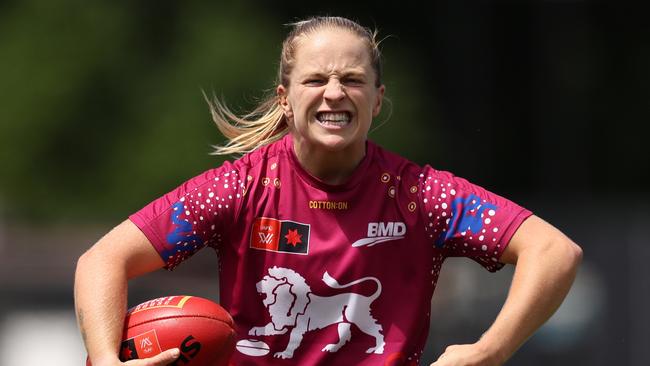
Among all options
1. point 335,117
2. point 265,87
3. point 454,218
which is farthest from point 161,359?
point 265,87

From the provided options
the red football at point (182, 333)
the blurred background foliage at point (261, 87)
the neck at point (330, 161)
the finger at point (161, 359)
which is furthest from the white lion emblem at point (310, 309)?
the blurred background foliage at point (261, 87)

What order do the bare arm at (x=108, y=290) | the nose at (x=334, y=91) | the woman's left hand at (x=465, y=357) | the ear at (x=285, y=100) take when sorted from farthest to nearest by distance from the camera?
1. the ear at (x=285, y=100)
2. the nose at (x=334, y=91)
3. the bare arm at (x=108, y=290)
4. the woman's left hand at (x=465, y=357)

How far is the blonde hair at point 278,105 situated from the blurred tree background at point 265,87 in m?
14.9

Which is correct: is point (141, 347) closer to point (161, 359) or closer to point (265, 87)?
point (161, 359)

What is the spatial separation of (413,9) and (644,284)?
15402mm

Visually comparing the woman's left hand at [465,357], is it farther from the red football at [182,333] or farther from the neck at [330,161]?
the neck at [330,161]

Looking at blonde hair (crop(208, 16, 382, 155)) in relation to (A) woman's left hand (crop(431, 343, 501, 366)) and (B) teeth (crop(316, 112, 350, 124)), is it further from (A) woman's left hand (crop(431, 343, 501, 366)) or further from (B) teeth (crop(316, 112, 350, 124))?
(A) woman's left hand (crop(431, 343, 501, 366))

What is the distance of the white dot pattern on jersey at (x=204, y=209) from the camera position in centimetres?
544

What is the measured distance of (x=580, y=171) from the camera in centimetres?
2097

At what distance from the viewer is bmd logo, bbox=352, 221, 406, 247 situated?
5.53 meters

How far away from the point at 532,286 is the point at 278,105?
4.27ft

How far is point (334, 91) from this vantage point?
5.38 metres

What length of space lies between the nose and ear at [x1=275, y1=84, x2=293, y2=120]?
0.27 m

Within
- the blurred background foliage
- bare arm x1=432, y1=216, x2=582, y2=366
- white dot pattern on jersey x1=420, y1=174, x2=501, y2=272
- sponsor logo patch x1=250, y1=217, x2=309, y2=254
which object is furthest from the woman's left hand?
the blurred background foliage
